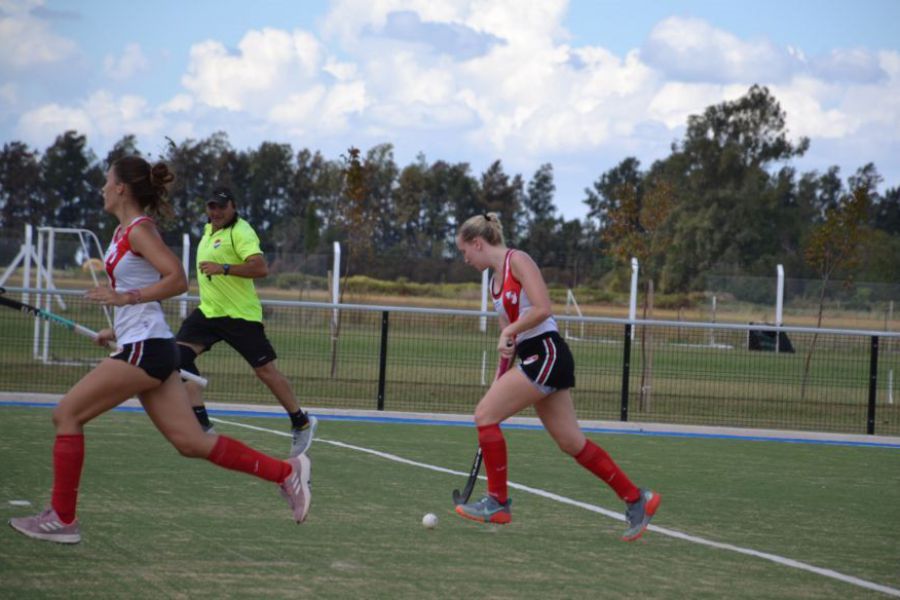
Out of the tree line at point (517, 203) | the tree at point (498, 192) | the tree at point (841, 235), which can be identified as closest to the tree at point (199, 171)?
the tree line at point (517, 203)

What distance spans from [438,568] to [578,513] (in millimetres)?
2324

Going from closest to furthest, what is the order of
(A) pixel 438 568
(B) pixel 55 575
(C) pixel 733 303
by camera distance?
(B) pixel 55 575, (A) pixel 438 568, (C) pixel 733 303

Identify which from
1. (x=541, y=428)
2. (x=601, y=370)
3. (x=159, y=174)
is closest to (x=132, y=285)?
(x=159, y=174)

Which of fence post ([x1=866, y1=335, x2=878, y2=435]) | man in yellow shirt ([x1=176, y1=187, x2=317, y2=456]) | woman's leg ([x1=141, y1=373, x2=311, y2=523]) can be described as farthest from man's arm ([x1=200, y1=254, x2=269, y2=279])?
fence post ([x1=866, y1=335, x2=878, y2=435])

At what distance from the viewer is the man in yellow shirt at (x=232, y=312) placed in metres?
10.4

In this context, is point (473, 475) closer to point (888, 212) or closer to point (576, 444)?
point (576, 444)

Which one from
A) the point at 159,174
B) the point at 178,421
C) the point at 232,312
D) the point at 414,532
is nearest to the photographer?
the point at 178,421

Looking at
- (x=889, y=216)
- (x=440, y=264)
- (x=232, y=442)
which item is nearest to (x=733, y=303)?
(x=440, y=264)

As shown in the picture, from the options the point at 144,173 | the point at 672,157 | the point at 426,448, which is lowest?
the point at 426,448

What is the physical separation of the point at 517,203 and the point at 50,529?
310 feet

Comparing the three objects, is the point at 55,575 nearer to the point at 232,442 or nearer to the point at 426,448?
the point at 232,442

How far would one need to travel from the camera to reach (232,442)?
7.03m

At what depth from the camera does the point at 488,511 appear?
7875mm

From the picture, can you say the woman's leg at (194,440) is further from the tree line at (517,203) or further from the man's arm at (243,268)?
the tree line at (517,203)
